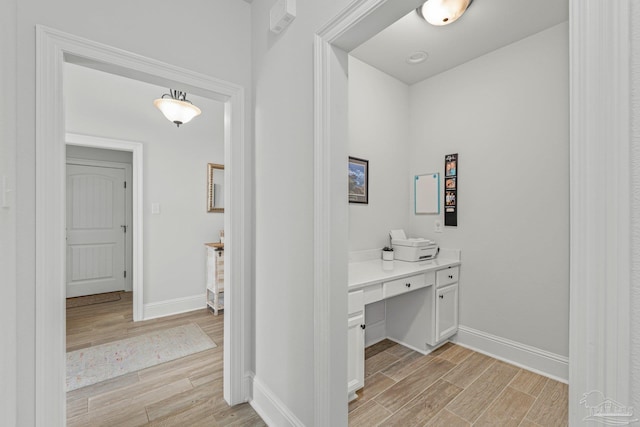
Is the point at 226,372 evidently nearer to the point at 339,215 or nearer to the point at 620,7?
the point at 339,215

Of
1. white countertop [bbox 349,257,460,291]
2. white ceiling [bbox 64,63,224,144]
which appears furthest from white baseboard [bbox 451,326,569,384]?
→ white ceiling [bbox 64,63,224,144]

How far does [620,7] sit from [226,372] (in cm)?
233

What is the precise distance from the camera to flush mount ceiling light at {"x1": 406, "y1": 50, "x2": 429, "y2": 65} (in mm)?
2572

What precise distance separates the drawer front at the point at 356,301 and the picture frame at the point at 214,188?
2.67 metres

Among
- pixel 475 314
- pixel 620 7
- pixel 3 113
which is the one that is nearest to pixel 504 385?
pixel 475 314

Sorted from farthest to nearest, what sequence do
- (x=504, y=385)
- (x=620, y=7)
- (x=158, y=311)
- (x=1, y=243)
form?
1. (x=158, y=311)
2. (x=504, y=385)
3. (x=1, y=243)
4. (x=620, y=7)

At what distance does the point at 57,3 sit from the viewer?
4.31 ft

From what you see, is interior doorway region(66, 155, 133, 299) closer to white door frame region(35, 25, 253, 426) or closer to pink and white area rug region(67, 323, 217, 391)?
pink and white area rug region(67, 323, 217, 391)

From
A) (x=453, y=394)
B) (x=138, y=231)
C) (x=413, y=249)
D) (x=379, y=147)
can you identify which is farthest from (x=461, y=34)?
(x=138, y=231)

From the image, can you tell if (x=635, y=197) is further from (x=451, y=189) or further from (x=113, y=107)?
(x=113, y=107)

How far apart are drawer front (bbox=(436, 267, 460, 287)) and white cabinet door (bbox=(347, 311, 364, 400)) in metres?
1.00

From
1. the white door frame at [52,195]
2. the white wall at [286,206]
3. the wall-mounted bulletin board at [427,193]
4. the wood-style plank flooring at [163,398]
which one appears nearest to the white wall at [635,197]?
the white wall at [286,206]

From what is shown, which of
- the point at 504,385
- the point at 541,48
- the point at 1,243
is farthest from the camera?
the point at 541,48

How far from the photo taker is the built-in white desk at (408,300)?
6.15 feet
